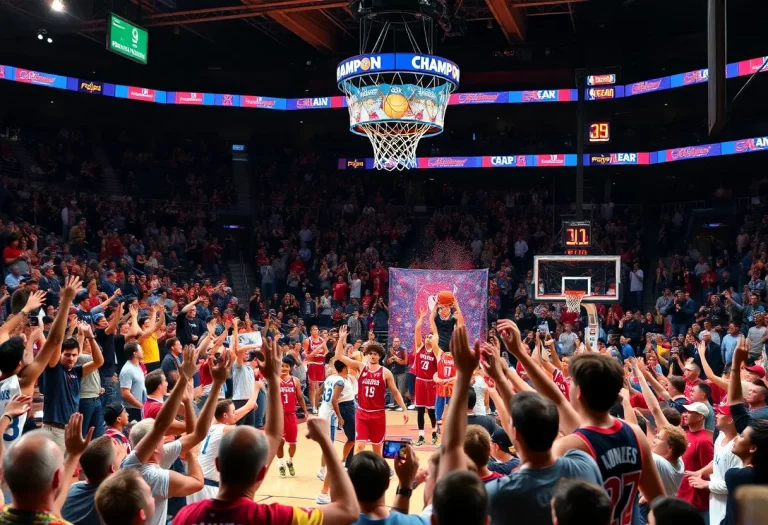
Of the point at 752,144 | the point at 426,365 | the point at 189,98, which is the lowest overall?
the point at 426,365

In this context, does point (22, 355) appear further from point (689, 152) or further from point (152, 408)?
point (689, 152)

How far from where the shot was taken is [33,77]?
26250 millimetres

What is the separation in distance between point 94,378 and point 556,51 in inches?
952

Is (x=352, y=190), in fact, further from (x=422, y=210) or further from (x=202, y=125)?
(x=202, y=125)

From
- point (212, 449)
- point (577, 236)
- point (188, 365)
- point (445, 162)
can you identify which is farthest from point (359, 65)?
point (445, 162)

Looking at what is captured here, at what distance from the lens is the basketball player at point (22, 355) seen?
5133mm

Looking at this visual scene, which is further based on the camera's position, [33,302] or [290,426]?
[290,426]

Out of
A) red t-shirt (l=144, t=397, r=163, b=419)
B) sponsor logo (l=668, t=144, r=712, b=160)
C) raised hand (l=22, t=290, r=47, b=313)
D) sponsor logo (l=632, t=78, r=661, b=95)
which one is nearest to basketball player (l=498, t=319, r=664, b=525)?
raised hand (l=22, t=290, r=47, b=313)

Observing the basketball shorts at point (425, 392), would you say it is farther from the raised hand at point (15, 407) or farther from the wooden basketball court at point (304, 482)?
the raised hand at point (15, 407)

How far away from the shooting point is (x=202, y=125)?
32.5 meters

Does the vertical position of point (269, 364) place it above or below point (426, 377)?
above

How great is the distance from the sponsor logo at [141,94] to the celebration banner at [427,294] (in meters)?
13.1

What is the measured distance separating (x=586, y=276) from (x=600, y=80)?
6.80 metres

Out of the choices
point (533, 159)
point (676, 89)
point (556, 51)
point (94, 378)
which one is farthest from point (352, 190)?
point (94, 378)
